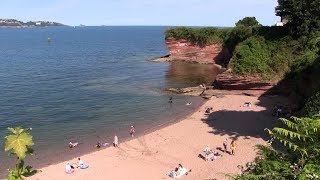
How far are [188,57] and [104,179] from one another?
66.9 meters

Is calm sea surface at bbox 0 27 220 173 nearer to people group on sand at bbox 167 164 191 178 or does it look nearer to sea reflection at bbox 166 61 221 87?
sea reflection at bbox 166 61 221 87

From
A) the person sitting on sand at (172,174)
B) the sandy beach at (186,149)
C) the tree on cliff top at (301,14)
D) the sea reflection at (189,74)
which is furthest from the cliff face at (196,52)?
the person sitting on sand at (172,174)

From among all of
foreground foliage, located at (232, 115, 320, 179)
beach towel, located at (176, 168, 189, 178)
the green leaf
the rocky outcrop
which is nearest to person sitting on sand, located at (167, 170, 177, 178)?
beach towel, located at (176, 168, 189, 178)

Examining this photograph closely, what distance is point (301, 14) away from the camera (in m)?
52.1

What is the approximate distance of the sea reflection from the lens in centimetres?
6562

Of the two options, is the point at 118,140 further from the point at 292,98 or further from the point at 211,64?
the point at 211,64

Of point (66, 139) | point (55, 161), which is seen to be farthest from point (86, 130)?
point (55, 161)

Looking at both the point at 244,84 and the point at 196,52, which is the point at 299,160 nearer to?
the point at 244,84

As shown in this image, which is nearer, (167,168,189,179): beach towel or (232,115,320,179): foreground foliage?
(232,115,320,179): foreground foliage

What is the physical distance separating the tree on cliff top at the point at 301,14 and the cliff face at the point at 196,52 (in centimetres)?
3091

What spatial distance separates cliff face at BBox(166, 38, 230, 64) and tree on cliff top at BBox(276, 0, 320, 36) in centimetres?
3091

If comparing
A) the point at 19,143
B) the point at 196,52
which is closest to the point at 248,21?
the point at 196,52

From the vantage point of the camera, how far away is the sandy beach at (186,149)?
27.8 m

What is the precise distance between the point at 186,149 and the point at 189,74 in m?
41.6
